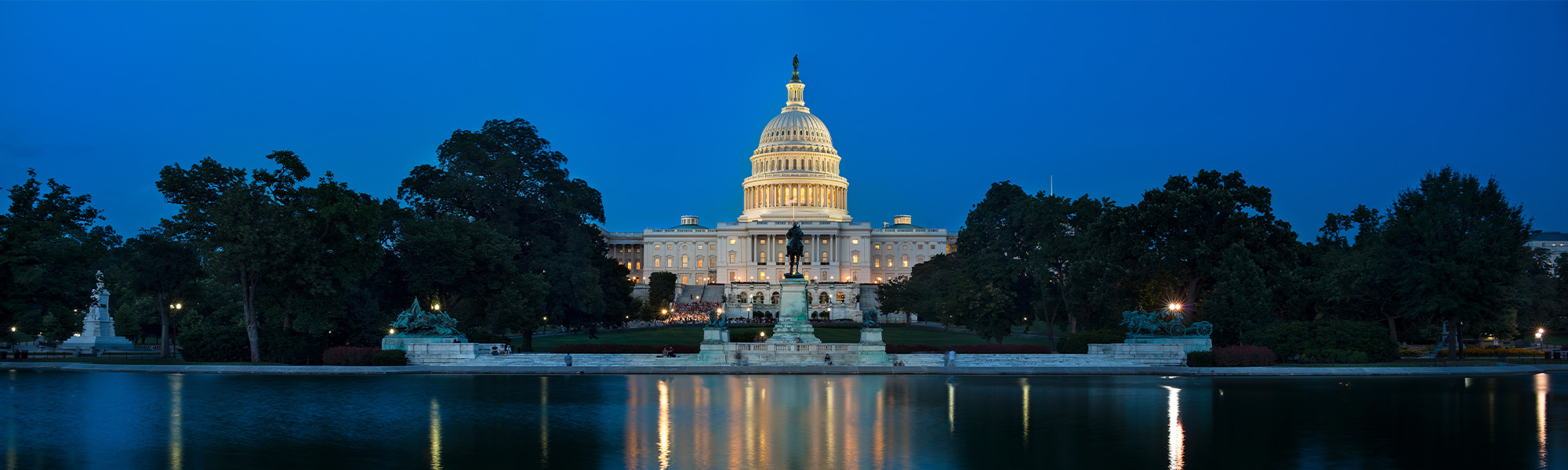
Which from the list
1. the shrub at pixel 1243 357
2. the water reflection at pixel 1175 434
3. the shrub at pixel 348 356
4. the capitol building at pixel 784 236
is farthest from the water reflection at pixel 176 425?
the capitol building at pixel 784 236

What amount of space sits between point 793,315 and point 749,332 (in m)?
14.5

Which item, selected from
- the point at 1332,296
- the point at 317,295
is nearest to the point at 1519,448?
the point at 1332,296

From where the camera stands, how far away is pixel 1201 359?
38.0 metres

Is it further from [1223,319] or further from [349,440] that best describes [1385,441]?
[1223,319]

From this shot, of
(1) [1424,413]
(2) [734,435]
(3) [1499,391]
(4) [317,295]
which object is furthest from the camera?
(4) [317,295]

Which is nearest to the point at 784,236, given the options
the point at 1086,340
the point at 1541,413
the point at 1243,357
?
the point at 1086,340

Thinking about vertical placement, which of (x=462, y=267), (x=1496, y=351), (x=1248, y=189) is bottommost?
(x=1496, y=351)

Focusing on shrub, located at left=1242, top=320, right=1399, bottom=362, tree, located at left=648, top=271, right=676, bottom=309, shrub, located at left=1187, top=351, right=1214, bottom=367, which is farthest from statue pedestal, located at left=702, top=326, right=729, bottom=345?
tree, located at left=648, top=271, right=676, bottom=309

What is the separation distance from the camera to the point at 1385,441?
764 inches

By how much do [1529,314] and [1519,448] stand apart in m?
54.0

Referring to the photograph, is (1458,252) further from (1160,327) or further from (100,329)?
(100,329)

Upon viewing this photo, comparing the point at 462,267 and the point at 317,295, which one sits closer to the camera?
the point at 317,295

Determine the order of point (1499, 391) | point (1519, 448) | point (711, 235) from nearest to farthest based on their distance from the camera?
point (1519, 448), point (1499, 391), point (711, 235)

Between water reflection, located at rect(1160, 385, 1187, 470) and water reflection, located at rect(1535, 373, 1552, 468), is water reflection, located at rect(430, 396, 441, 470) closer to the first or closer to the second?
water reflection, located at rect(1160, 385, 1187, 470)
